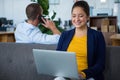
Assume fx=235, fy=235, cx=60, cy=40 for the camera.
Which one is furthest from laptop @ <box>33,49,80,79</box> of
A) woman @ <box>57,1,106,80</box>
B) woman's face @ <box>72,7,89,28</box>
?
woman's face @ <box>72,7,89,28</box>

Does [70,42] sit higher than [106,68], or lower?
higher

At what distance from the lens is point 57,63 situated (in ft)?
5.73

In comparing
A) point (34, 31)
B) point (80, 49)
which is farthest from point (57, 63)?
point (34, 31)

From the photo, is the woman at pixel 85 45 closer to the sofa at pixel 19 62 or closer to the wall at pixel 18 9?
the sofa at pixel 19 62

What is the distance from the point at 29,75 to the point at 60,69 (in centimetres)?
70

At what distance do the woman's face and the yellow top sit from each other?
11 cm

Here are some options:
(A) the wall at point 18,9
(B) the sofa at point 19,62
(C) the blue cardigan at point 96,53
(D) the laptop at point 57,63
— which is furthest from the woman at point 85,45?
(A) the wall at point 18,9

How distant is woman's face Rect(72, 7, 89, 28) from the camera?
1964mm

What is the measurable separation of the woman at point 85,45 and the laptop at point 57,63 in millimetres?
172

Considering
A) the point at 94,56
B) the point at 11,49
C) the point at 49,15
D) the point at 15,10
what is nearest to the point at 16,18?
the point at 15,10

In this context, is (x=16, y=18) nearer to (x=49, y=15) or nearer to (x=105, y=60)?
(x=49, y=15)

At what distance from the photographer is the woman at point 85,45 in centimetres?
191

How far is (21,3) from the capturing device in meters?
10.8

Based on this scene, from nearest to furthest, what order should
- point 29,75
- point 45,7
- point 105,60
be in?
point 105,60 < point 29,75 < point 45,7
